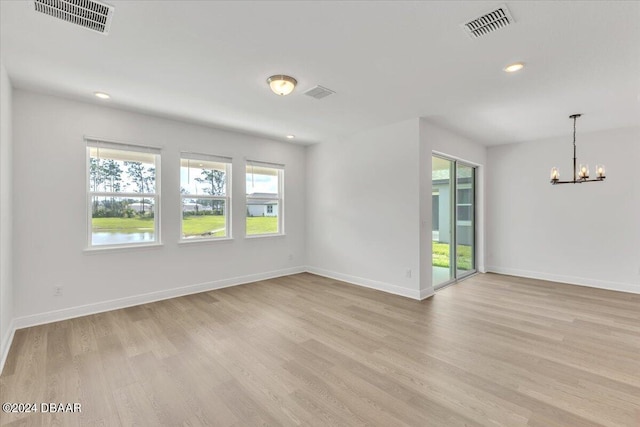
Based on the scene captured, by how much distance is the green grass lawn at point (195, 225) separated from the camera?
4.05m

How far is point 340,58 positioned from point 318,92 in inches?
32.3

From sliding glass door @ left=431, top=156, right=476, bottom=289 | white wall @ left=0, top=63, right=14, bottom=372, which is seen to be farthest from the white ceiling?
sliding glass door @ left=431, top=156, right=476, bottom=289

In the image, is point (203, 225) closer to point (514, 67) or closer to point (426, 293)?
point (426, 293)

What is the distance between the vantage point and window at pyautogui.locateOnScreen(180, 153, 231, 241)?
4.76 m

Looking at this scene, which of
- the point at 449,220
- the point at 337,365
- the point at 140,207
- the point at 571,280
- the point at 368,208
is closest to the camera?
the point at 337,365

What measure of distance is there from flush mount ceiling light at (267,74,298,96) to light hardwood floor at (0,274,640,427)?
8.71 feet

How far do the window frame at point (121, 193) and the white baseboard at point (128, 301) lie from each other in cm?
75

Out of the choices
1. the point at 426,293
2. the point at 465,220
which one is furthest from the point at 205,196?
the point at 465,220

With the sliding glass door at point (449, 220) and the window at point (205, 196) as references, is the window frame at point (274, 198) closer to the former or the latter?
the window at point (205, 196)

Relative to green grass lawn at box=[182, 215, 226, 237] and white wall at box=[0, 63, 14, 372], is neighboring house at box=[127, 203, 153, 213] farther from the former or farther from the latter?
white wall at box=[0, 63, 14, 372]

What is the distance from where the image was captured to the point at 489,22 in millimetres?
2133

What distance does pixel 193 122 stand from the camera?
4660mm

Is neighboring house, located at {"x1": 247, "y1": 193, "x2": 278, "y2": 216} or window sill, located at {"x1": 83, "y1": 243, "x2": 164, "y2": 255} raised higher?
neighboring house, located at {"x1": 247, "y1": 193, "x2": 278, "y2": 216}

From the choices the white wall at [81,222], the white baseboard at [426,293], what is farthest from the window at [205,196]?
the white baseboard at [426,293]
